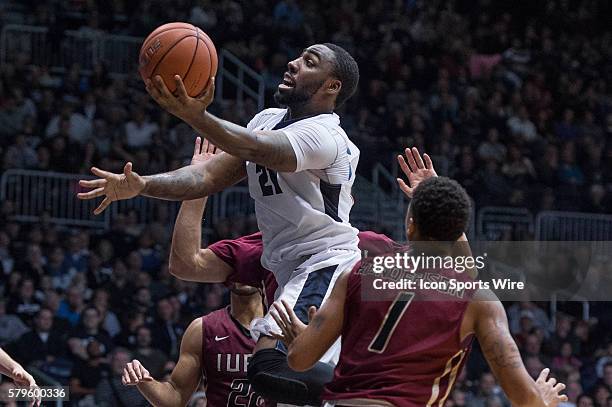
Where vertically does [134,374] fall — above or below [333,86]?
below

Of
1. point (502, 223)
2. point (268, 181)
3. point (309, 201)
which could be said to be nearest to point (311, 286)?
point (309, 201)

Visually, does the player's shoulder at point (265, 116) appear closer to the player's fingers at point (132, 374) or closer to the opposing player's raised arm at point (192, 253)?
the opposing player's raised arm at point (192, 253)

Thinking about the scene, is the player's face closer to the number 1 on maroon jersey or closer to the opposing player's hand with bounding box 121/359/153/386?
the opposing player's hand with bounding box 121/359/153/386

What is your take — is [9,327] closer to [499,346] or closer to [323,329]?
[323,329]

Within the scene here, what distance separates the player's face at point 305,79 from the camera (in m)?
5.42

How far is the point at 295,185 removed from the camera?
17.3 feet

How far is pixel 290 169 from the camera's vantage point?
16.5 ft

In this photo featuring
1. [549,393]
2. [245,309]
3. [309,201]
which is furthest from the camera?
[245,309]

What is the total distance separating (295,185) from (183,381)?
5.08 ft

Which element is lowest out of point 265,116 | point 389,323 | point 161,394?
point 161,394

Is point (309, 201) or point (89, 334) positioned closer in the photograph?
point (309, 201)

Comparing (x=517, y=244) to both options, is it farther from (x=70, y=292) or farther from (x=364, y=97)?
(x=70, y=292)

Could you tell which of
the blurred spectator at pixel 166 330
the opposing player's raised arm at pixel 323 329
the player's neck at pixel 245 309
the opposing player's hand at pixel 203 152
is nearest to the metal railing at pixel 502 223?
the blurred spectator at pixel 166 330

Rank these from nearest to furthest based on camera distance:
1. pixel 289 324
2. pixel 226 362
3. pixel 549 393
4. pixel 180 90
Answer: pixel 549 393
pixel 289 324
pixel 180 90
pixel 226 362
